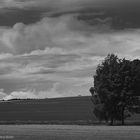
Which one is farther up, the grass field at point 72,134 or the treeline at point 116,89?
the treeline at point 116,89

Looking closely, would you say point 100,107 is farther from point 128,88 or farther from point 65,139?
point 65,139

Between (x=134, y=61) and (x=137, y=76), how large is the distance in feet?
23.6

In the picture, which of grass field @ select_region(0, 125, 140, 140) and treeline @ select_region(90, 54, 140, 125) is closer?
grass field @ select_region(0, 125, 140, 140)

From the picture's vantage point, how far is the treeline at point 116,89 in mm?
100812

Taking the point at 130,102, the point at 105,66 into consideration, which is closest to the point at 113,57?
the point at 105,66

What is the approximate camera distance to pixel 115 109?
337 feet

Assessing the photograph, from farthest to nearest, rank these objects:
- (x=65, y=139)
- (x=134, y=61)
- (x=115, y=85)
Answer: (x=134, y=61) < (x=115, y=85) < (x=65, y=139)

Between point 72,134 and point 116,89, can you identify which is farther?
point 116,89

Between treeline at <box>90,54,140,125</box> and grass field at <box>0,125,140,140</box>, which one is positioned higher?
treeline at <box>90,54,140,125</box>

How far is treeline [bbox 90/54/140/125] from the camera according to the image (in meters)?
101

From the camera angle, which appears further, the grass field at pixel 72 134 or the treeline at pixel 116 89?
the treeline at pixel 116 89

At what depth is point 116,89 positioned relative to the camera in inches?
3989

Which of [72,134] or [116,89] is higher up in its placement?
[116,89]

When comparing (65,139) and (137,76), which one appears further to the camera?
(137,76)
